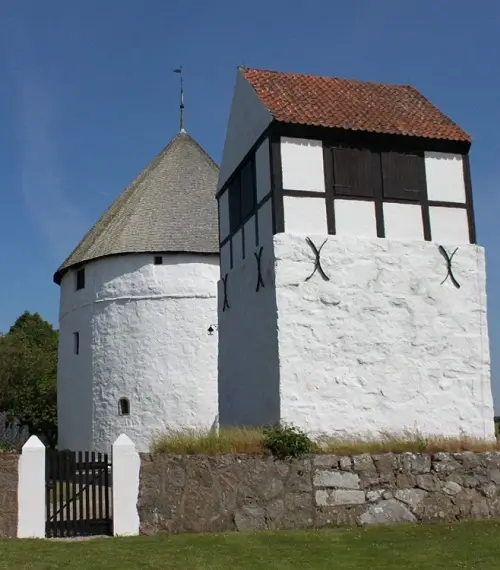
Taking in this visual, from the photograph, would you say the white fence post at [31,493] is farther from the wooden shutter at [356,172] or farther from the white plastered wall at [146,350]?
the white plastered wall at [146,350]

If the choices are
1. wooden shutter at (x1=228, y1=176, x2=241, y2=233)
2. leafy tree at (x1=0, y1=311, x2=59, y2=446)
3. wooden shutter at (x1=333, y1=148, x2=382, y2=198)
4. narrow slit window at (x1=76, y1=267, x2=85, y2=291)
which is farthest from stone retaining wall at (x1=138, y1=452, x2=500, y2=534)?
leafy tree at (x1=0, y1=311, x2=59, y2=446)

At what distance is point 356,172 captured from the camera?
15.1 m

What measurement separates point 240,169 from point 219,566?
32.0 ft

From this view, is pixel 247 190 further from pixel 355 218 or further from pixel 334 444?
pixel 334 444

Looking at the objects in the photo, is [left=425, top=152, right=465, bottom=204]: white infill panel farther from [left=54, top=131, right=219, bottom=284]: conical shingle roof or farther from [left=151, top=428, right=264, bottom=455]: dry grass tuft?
[left=54, top=131, right=219, bottom=284]: conical shingle roof

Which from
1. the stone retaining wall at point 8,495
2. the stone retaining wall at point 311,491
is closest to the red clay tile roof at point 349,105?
the stone retaining wall at point 311,491

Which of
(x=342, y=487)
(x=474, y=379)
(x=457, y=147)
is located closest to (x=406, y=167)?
(x=457, y=147)

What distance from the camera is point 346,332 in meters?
14.5

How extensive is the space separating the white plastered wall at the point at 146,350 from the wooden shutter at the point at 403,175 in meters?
10.2

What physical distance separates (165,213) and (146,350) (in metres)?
4.99

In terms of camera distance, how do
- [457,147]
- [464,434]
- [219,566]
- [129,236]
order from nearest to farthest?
[219,566], [464,434], [457,147], [129,236]

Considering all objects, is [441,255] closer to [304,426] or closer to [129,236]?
[304,426]

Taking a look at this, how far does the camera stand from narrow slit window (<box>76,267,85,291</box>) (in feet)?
85.8

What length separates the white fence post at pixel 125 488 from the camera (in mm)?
11508
